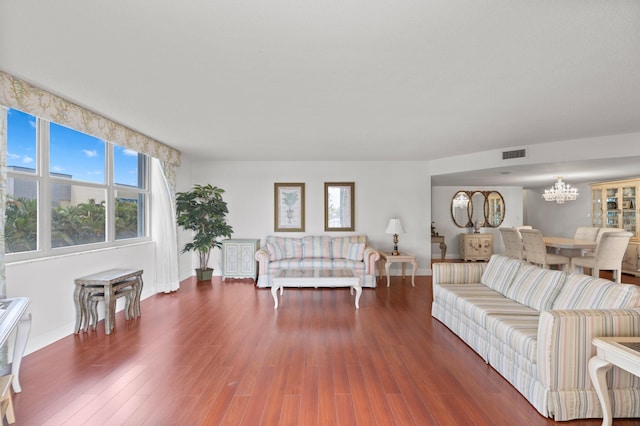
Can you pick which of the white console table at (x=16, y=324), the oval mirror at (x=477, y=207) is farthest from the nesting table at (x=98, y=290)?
the oval mirror at (x=477, y=207)

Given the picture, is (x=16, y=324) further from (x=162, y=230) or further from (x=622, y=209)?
(x=622, y=209)

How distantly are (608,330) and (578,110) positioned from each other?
243 cm

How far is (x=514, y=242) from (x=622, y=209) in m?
2.91

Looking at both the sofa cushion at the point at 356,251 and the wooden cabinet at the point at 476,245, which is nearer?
the sofa cushion at the point at 356,251

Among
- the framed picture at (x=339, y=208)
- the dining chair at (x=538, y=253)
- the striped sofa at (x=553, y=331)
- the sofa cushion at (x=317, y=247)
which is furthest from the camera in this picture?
the framed picture at (x=339, y=208)

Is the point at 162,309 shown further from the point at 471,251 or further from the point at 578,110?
the point at 471,251

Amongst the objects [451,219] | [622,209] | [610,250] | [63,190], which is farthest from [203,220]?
[622,209]

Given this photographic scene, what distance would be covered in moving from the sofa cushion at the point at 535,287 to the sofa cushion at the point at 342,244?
2923 mm

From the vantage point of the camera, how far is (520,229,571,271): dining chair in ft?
16.8

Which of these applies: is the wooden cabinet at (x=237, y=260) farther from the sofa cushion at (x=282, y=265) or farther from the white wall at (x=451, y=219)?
the white wall at (x=451, y=219)

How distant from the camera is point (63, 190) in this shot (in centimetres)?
328

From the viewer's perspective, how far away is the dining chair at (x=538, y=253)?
512cm

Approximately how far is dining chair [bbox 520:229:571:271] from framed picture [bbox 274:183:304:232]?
4.31 meters

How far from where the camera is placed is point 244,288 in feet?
16.9
